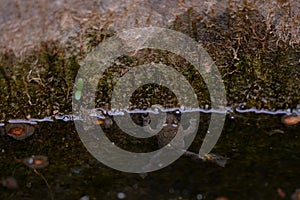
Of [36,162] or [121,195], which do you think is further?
[36,162]

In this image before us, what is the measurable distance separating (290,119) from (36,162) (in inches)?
46.7

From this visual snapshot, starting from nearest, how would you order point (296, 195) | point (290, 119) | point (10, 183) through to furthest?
1. point (296, 195)
2. point (10, 183)
3. point (290, 119)

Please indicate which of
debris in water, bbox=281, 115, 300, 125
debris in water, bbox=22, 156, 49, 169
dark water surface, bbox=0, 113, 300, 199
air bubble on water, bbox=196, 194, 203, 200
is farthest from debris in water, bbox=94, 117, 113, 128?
debris in water, bbox=281, 115, 300, 125

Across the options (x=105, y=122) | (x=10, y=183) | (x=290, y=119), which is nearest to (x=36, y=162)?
(x=10, y=183)

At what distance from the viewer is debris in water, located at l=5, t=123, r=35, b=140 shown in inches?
92.4

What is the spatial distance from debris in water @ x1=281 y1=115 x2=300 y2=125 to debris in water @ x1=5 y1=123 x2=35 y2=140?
1186 mm

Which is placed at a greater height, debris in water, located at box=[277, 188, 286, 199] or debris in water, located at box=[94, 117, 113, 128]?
debris in water, located at box=[94, 117, 113, 128]

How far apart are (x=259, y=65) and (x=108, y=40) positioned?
72 cm

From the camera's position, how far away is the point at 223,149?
2.24 metres

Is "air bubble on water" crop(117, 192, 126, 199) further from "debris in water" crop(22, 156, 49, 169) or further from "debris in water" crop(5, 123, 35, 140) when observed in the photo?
"debris in water" crop(5, 123, 35, 140)

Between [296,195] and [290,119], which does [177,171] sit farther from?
[290,119]

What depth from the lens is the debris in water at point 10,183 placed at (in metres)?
2.13

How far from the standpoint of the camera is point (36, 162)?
223 cm

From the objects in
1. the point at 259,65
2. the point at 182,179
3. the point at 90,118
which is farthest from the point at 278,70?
the point at 90,118
